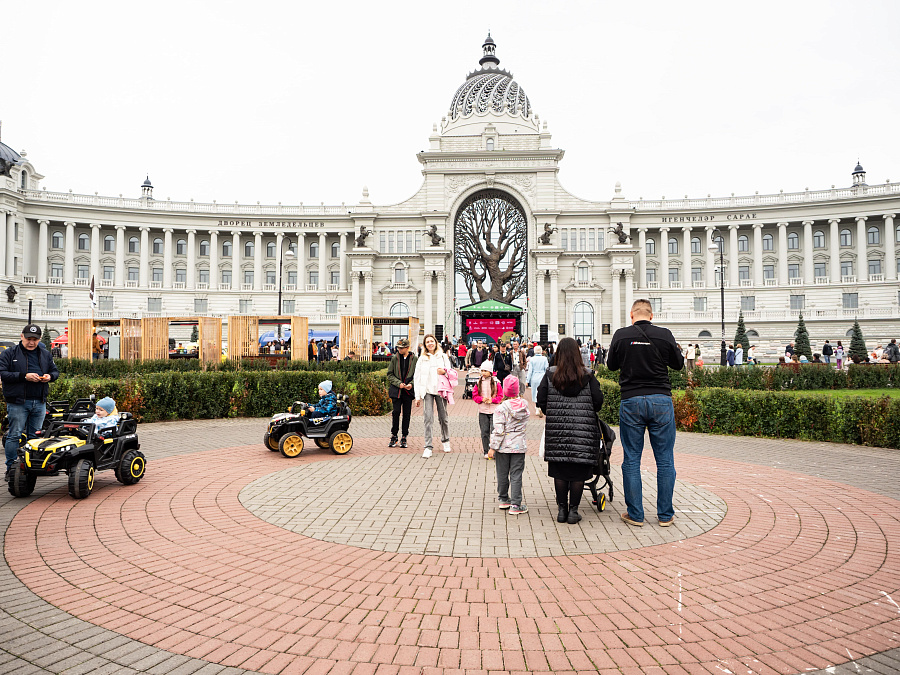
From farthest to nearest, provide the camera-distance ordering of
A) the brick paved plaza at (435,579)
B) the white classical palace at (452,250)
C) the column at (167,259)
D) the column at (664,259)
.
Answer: the column at (664,259), the column at (167,259), the white classical palace at (452,250), the brick paved plaza at (435,579)

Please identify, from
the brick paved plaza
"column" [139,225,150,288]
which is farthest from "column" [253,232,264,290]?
the brick paved plaza

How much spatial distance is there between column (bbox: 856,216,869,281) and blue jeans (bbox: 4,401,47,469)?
240 ft

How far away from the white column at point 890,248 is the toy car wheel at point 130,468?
7296 centimetres

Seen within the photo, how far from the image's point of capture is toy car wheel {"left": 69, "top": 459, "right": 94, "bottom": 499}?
22.9 ft

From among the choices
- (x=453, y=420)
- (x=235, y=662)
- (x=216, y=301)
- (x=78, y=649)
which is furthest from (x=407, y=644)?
(x=216, y=301)

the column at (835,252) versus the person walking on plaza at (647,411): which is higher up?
the column at (835,252)

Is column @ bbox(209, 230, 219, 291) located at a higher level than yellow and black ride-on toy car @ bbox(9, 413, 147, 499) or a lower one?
higher

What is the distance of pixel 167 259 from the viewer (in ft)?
210

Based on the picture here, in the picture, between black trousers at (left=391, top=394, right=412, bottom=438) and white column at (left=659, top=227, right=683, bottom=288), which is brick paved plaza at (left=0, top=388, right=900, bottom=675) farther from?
white column at (left=659, top=227, right=683, bottom=288)

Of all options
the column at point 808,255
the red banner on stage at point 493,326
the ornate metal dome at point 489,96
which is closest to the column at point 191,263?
the ornate metal dome at point 489,96

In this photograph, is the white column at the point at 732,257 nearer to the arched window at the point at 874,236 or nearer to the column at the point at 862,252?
the column at the point at 862,252

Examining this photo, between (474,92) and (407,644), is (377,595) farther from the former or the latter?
(474,92)

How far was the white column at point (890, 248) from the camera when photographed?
5762cm

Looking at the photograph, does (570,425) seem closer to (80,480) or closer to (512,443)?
(512,443)
